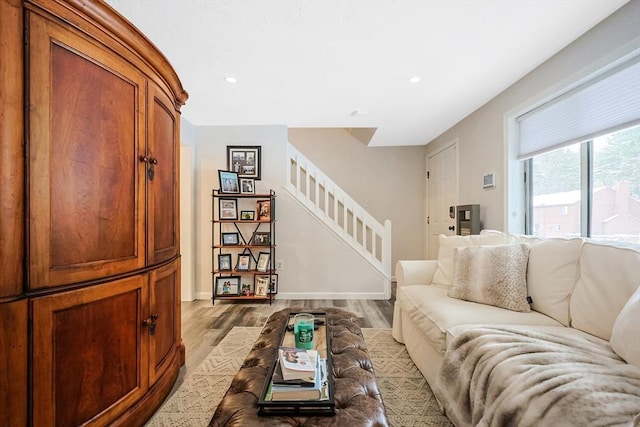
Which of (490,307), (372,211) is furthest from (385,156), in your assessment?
→ (490,307)

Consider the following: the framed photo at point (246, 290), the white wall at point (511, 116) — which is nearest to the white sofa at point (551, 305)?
the white wall at point (511, 116)

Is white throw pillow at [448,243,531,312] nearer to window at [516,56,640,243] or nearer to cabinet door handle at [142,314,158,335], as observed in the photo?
window at [516,56,640,243]

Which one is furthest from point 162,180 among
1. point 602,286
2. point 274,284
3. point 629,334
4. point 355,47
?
point 602,286

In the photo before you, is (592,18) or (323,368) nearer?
(323,368)

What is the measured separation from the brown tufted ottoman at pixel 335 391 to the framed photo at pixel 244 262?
1984mm

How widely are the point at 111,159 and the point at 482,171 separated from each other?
3.37 metres

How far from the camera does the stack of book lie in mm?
923

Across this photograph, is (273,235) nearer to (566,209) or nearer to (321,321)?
(321,321)

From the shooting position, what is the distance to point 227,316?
9.75 ft

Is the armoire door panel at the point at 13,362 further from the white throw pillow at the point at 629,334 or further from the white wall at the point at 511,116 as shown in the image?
the white wall at the point at 511,116

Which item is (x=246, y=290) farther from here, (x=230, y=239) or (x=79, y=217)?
(x=79, y=217)

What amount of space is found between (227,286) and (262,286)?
0.45 metres

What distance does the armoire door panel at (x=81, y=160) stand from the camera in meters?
0.95

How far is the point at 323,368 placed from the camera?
1127 mm
